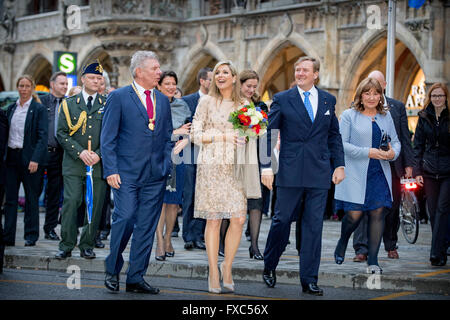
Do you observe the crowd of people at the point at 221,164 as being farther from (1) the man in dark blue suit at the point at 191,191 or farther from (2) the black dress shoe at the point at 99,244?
(2) the black dress shoe at the point at 99,244

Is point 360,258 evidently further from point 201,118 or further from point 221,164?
point 201,118

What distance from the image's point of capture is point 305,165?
25.0ft

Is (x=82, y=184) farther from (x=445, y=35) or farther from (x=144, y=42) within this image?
(x=144, y=42)

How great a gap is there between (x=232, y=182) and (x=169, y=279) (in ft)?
4.88

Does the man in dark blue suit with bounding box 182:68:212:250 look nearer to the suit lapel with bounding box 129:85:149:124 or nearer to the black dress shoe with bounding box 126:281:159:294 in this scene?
the suit lapel with bounding box 129:85:149:124

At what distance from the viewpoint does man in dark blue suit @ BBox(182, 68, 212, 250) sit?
33.7 feet

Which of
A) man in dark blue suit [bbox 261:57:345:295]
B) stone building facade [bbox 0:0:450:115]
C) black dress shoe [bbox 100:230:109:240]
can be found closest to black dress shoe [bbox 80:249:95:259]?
man in dark blue suit [bbox 261:57:345:295]

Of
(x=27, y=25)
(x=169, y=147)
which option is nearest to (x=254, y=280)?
(x=169, y=147)

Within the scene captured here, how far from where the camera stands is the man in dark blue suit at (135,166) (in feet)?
24.3

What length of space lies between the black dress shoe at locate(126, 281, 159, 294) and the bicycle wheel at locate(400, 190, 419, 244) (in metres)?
5.48

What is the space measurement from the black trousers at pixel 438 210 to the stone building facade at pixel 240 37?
37.5ft

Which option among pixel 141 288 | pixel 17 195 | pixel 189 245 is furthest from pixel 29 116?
pixel 141 288

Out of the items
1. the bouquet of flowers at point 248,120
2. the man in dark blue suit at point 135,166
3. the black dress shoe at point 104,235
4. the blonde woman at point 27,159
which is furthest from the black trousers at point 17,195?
the bouquet of flowers at point 248,120
